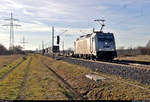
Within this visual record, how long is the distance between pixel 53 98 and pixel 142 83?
5941 mm

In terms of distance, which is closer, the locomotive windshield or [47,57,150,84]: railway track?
[47,57,150,84]: railway track

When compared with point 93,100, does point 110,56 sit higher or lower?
higher

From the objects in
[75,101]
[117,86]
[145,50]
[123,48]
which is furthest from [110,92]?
[123,48]

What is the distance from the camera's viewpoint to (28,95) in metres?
12.5

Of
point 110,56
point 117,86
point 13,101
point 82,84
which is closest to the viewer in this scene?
point 13,101

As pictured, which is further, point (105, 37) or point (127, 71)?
point (105, 37)

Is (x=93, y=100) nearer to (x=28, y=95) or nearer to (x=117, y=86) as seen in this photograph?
(x=117, y=86)

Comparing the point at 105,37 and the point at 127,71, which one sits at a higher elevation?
the point at 105,37

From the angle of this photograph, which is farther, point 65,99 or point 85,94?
point 85,94

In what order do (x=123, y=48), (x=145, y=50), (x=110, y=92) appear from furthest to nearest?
1. (x=123, y=48)
2. (x=145, y=50)
3. (x=110, y=92)

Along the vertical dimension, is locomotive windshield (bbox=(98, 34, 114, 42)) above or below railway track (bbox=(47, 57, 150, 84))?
above

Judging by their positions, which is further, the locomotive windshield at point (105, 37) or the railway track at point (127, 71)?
the locomotive windshield at point (105, 37)

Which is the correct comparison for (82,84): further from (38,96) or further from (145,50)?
(145,50)

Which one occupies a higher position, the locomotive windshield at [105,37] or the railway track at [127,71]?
the locomotive windshield at [105,37]
